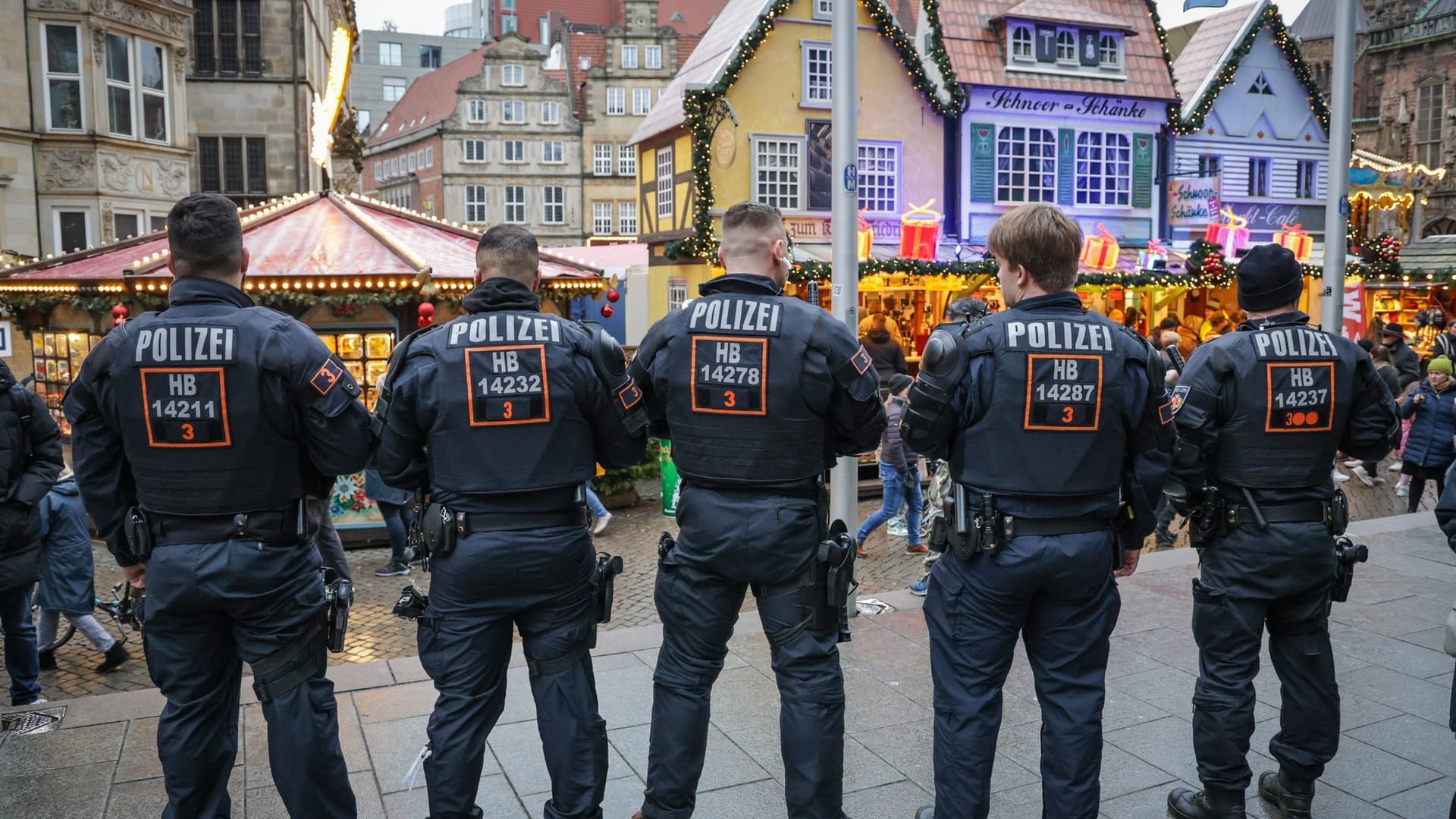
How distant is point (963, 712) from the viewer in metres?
3.64

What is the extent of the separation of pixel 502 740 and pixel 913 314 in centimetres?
1714

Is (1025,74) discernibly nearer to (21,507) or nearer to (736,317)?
(736,317)

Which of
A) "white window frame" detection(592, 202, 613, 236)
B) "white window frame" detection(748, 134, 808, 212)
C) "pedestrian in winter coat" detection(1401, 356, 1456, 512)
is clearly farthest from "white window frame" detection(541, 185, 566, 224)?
"pedestrian in winter coat" detection(1401, 356, 1456, 512)

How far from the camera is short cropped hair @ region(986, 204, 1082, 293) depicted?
3.68 metres

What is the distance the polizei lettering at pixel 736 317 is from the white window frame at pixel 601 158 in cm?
4468

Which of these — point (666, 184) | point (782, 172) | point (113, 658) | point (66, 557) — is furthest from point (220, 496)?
point (666, 184)

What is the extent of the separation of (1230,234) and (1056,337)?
21503 mm

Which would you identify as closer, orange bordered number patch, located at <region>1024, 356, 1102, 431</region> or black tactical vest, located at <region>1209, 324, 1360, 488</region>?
orange bordered number patch, located at <region>1024, 356, 1102, 431</region>

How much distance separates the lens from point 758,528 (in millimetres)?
3770

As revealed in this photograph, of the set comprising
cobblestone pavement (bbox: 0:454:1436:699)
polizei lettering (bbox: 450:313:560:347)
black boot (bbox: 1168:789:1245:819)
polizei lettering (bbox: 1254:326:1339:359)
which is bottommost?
cobblestone pavement (bbox: 0:454:1436:699)

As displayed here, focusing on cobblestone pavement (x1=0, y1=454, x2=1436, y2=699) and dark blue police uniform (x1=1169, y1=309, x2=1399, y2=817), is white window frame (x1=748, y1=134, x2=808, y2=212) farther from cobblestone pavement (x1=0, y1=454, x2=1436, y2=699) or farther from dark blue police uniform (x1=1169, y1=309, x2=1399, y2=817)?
dark blue police uniform (x1=1169, y1=309, x2=1399, y2=817)

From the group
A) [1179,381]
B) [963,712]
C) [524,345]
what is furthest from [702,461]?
[1179,381]

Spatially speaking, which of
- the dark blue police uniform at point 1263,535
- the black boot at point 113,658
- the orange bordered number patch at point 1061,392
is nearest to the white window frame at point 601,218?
the black boot at point 113,658

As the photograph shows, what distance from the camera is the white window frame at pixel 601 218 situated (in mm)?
47406
